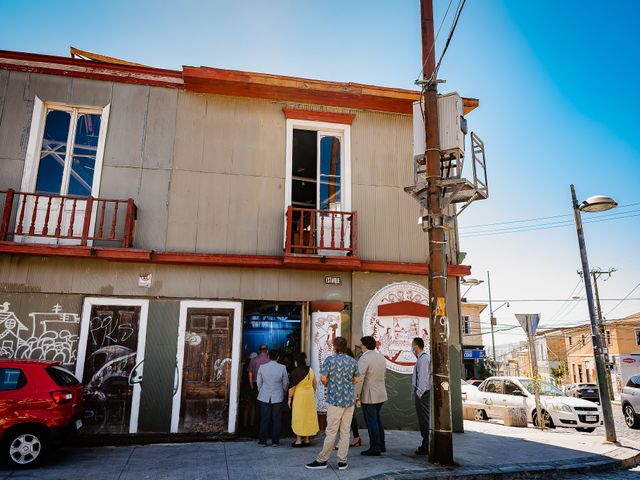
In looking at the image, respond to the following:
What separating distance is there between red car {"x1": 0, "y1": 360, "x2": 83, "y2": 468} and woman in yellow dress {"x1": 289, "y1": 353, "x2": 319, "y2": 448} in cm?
345

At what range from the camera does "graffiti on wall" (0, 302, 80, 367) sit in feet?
29.2

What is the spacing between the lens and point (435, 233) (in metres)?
7.32

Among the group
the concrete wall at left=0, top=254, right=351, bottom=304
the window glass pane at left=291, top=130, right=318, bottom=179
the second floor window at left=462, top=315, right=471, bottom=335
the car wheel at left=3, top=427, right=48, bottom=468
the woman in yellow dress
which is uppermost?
the window glass pane at left=291, top=130, right=318, bottom=179

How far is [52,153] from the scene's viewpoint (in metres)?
9.96

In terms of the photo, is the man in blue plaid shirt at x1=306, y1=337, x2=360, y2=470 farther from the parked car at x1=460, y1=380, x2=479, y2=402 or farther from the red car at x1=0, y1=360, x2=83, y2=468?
the parked car at x1=460, y1=380, x2=479, y2=402

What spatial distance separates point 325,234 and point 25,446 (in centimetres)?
647

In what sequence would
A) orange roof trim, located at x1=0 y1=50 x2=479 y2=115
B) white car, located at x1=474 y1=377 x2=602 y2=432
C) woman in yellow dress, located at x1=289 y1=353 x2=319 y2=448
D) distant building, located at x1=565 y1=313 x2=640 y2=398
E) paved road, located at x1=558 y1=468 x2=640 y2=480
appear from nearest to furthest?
paved road, located at x1=558 y1=468 x2=640 y2=480 < woman in yellow dress, located at x1=289 y1=353 x2=319 y2=448 < orange roof trim, located at x1=0 y1=50 x2=479 y2=115 < white car, located at x1=474 y1=377 x2=602 y2=432 < distant building, located at x1=565 y1=313 x2=640 y2=398

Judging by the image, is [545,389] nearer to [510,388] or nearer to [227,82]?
[510,388]

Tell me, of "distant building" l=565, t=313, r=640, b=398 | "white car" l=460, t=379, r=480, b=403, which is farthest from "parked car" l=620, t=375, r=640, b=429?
"distant building" l=565, t=313, r=640, b=398

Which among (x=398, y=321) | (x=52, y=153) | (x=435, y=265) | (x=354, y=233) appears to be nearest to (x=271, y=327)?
(x=398, y=321)

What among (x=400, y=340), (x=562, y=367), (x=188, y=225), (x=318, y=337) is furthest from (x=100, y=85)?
(x=562, y=367)

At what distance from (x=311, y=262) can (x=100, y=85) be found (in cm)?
597

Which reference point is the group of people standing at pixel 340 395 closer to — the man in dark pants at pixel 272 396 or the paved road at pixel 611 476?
the man in dark pants at pixel 272 396

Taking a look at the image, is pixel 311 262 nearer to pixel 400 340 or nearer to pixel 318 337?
pixel 318 337
